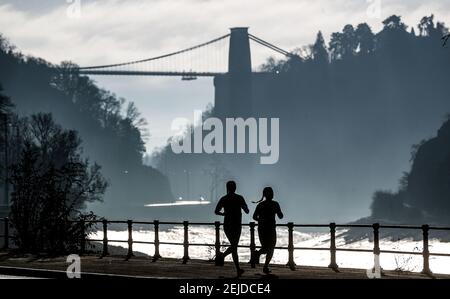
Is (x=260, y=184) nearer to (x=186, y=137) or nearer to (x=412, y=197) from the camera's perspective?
(x=186, y=137)

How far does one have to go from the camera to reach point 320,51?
19762 cm

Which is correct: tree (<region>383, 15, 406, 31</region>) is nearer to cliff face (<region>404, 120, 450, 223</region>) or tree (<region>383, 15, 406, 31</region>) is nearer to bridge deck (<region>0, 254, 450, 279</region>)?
cliff face (<region>404, 120, 450, 223</region>)

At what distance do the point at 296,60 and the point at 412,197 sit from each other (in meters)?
89.4

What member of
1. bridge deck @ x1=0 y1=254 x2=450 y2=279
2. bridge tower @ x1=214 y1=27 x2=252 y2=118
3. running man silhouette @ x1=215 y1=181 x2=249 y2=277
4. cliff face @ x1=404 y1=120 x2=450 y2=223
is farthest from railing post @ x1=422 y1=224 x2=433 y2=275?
bridge tower @ x1=214 y1=27 x2=252 y2=118

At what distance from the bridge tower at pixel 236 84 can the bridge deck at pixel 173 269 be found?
140m

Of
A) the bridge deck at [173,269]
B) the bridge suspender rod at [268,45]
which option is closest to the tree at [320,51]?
the bridge suspender rod at [268,45]

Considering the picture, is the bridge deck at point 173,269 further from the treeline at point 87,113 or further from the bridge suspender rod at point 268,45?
the bridge suspender rod at point 268,45

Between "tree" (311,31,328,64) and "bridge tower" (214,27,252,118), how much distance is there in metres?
30.5

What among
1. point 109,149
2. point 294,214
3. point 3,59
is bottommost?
point 294,214

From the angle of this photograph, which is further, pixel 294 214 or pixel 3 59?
pixel 294 214

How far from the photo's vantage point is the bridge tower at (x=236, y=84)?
16350 centimetres

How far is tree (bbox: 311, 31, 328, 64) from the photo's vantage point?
643 ft

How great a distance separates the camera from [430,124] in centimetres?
18575
